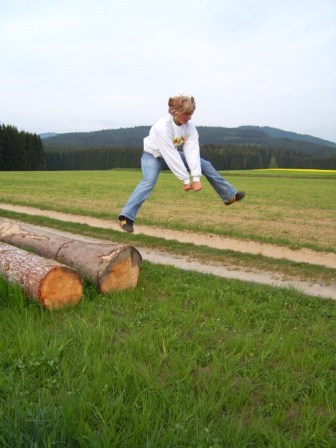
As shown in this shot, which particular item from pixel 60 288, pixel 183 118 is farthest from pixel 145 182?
pixel 60 288

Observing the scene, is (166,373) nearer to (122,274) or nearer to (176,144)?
(122,274)

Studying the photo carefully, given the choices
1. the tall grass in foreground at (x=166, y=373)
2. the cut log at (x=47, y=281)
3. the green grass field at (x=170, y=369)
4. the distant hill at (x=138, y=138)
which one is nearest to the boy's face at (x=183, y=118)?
the green grass field at (x=170, y=369)

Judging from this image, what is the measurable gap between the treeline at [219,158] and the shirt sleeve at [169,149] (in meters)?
86.8

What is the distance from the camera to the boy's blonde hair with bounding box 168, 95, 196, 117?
6492 millimetres

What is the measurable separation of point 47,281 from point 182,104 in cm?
321

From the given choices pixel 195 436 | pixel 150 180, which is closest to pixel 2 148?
pixel 150 180

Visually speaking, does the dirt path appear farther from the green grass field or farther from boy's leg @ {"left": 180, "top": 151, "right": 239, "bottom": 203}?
boy's leg @ {"left": 180, "top": 151, "right": 239, "bottom": 203}

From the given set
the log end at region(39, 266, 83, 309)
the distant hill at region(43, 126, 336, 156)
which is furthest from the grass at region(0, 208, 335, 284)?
the distant hill at region(43, 126, 336, 156)

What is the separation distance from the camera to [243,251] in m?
10.3

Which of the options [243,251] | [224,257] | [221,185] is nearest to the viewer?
[221,185]

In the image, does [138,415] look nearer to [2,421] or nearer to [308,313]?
[2,421]

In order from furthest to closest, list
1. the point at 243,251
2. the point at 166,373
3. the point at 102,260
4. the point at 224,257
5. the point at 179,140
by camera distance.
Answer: the point at 243,251
the point at 224,257
the point at 179,140
the point at 102,260
the point at 166,373

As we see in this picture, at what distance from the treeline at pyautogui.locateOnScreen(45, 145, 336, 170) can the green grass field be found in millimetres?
88572

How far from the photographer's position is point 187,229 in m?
13.5
